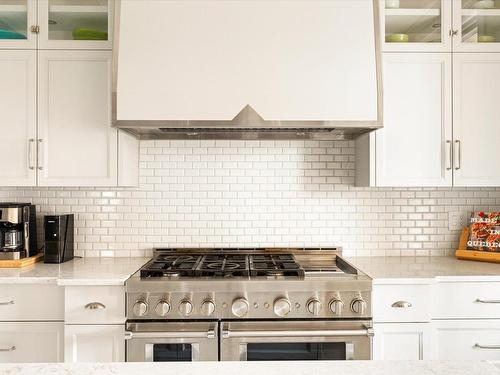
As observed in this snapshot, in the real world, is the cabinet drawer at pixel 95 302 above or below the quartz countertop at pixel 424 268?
below

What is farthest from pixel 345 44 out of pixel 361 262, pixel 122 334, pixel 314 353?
pixel 122 334

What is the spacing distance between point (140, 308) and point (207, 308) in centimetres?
32

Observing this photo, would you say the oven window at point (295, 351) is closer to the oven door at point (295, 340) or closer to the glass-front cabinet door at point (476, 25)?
the oven door at point (295, 340)

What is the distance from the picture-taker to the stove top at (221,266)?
2242mm

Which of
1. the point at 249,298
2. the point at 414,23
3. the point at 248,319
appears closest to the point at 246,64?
the point at 414,23

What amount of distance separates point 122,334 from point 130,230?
83cm

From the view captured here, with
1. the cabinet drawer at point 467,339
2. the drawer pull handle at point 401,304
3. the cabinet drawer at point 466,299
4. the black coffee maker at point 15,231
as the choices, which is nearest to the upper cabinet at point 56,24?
the black coffee maker at point 15,231

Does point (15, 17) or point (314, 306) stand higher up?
point (15, 17)

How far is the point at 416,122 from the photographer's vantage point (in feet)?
8.18

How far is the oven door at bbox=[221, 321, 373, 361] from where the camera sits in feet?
6.84

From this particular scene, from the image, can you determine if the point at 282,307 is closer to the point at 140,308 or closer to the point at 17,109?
the point at 140,308

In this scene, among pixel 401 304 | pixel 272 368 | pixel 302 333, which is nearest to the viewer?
pixel 272 368

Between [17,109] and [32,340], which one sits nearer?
[32,340]

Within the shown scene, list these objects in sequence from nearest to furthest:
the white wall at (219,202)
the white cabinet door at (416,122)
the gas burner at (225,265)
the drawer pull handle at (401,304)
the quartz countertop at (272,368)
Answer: the quartz countertop at (272,368) < the drawer pull handle at (401,304) < the gas burner at (225,265) < the white cabinet door at (416,122) < the white wall at (219,202)
